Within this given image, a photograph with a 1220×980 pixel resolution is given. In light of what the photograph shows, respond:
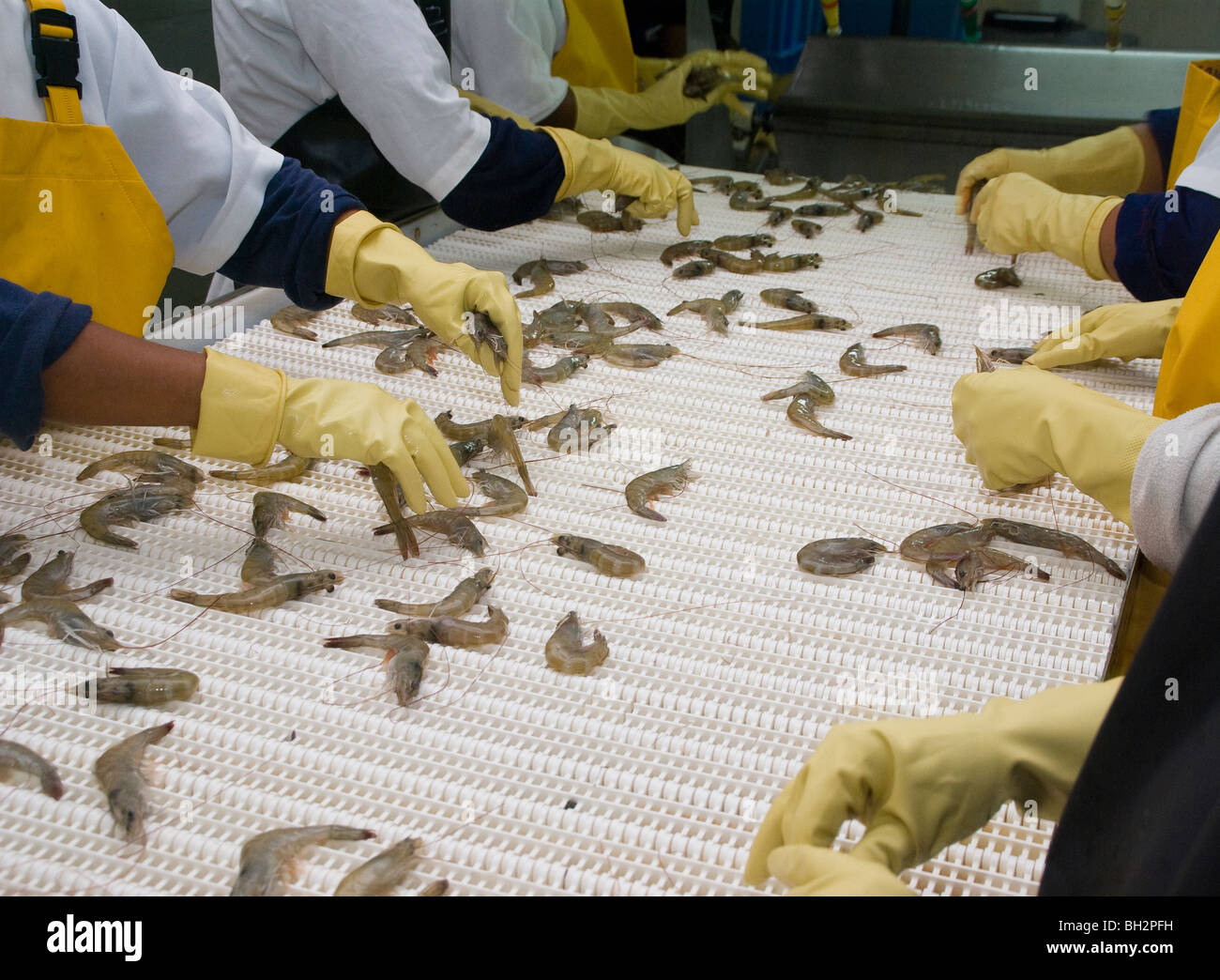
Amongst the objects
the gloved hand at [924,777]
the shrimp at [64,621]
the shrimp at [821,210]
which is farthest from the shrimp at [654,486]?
the shrimp at [821,210]

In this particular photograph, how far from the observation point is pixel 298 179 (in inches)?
89.4

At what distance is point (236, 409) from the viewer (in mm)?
1739

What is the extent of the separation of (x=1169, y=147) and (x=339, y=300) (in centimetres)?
267

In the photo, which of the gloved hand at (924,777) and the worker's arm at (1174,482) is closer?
the gloved hand at (924,777)

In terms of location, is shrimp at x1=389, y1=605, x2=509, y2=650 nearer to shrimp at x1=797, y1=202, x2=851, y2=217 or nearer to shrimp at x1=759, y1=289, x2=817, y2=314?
shrimp at x1=759, y1=289, x2=817, y2=314

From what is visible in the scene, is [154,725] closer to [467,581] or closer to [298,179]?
[467,581]

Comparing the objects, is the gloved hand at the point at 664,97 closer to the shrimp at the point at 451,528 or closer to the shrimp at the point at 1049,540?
the shrimp at the point at 451,528

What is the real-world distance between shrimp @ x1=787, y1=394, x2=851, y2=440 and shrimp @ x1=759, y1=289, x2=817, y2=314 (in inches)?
19.6

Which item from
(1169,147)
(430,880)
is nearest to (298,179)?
(430,880)

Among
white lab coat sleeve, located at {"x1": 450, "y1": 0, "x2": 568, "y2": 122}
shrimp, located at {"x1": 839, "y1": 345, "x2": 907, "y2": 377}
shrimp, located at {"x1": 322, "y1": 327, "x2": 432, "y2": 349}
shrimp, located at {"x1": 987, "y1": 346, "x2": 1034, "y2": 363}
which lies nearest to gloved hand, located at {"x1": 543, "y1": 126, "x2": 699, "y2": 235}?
white lab coat sleeve, located at {"x1": 450, "y1": 0, "x2": 568, "y2": 122}

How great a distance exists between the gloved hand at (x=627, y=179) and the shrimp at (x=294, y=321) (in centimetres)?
93

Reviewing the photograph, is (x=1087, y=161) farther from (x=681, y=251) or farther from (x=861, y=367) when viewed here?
(x=861, y=367)

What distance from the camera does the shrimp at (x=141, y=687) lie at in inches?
52.7
